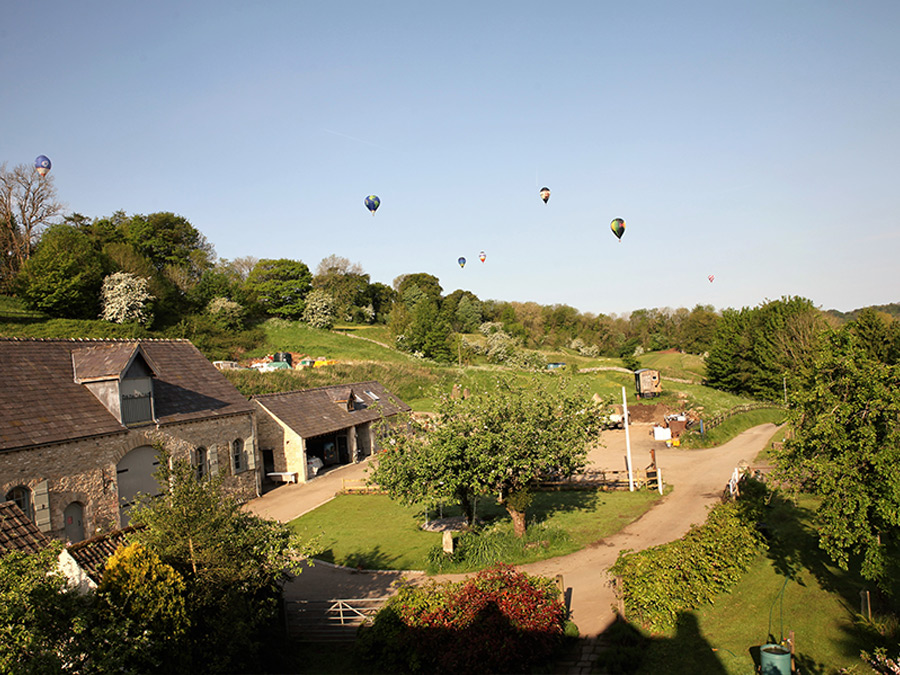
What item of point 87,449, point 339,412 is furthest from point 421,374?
point 87,449

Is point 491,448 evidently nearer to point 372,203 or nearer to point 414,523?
point 414,523

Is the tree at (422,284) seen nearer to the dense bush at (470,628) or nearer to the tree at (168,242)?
the tree at (168,242)

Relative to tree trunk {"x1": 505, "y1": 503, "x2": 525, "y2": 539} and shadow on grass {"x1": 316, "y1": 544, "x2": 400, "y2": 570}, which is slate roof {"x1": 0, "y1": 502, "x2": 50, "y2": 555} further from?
tree trunk {"x1": 505, "y1": 503, "x2": 525, "y2": 539}

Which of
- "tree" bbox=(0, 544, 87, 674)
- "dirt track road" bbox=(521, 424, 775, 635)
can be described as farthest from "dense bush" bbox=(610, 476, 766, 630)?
"tree" bbox=(0, 544, 87, 674)

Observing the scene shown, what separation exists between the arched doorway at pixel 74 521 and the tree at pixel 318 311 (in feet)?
198

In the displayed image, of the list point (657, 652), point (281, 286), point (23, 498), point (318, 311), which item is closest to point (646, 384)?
point (657, 652)

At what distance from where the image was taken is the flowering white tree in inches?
2089

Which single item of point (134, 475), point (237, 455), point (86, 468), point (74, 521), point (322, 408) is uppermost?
point (86, 468)

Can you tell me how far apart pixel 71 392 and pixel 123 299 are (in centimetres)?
3631

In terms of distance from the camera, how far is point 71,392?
70.7ft

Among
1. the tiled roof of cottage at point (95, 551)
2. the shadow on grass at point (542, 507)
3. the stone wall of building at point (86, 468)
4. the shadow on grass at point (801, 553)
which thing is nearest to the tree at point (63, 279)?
the stone wall of building at point (86, 468)

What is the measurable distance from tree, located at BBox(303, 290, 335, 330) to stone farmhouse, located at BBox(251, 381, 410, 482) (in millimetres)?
38070

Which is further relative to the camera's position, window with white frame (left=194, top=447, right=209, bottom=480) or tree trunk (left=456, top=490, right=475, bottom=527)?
window with white frame (left=194, top=447, right=209, bottom=480)

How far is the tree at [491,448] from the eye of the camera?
1650 cm
